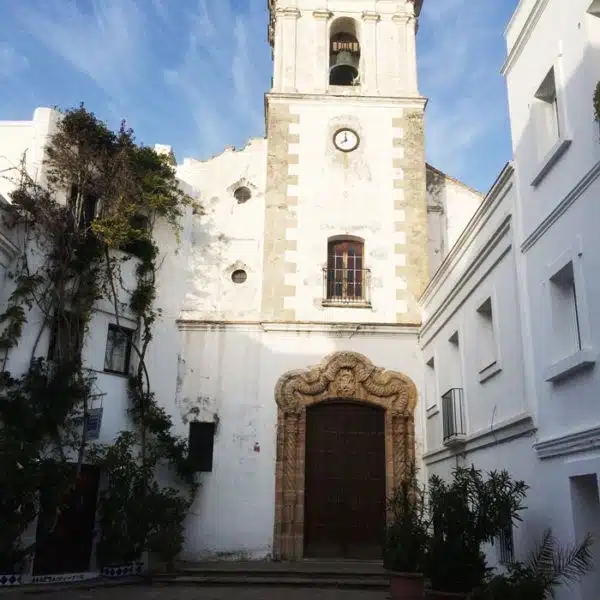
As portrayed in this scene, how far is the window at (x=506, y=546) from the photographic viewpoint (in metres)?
8.79

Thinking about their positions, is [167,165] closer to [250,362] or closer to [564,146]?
[250,362]

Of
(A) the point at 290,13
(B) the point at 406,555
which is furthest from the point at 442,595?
(A) the point at 290,13

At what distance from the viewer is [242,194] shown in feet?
51.0

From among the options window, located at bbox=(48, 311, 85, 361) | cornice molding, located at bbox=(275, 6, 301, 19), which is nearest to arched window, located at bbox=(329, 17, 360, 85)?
cornice molding, located at bbox=(275, 6, 301, 19)

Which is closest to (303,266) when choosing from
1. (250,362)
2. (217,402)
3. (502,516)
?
(250,362)

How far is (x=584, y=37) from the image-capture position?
748 centimetres

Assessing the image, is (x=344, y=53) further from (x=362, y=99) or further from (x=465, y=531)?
(x=465, y=531)

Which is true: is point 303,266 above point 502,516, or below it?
above

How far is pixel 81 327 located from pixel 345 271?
552 centimetres

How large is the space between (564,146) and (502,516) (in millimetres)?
4126

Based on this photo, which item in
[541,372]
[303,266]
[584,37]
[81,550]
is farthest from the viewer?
[303,266]

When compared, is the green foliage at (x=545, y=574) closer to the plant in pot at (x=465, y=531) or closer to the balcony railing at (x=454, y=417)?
the plant in pot at (x=465, y=531)

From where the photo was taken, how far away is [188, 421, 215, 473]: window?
1353cm

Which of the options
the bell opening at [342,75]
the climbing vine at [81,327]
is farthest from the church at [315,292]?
the climbing vine at [81,327]
